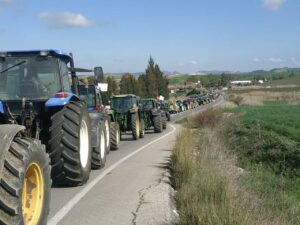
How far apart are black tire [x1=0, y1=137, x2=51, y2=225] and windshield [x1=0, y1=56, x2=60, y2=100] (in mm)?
3507

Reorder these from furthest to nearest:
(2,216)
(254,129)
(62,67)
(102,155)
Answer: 1. (254,129)
2. (102,155)
3. (62,67)
4. (2,216)

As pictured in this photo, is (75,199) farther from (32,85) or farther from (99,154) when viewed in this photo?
(99,154)

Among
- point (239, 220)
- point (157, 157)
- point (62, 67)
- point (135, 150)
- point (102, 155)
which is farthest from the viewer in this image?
point (135, 150)

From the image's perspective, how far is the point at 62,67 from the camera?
10.2 m

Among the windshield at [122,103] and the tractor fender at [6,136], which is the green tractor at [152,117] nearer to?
the windshield at [122,103]

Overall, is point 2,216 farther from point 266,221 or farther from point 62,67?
point 62,67

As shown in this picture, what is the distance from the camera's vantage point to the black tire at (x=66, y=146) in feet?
29.9

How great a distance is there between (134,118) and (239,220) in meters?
17.9

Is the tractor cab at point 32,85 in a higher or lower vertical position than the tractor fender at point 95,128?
higher

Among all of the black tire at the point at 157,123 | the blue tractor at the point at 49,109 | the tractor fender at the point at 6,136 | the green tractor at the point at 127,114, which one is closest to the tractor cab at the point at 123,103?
the green tractor at the point at 127,114

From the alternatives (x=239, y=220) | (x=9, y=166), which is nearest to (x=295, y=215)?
(x=239, y=220)

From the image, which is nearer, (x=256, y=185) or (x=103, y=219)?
(x=103, y=219)

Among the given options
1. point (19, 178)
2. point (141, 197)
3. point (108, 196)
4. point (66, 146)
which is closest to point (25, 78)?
point (66, 146)

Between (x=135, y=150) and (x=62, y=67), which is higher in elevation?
(x=62, y=67)
